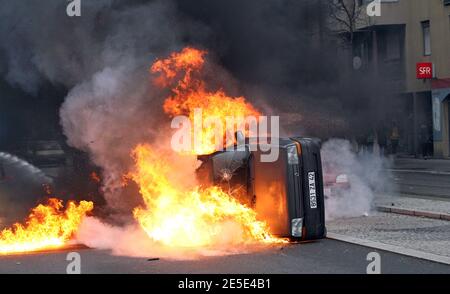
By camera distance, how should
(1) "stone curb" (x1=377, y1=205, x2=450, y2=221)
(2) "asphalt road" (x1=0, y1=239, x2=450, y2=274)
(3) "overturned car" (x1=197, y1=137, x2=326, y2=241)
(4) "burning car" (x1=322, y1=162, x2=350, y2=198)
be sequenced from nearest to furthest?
(2) "asphalt road" (x1=0, y1=239, x2=450, y2=274), (3) "overturned car" (x1=197, y1=137, x2=326, y2=241), (1) "stone curb" (x1=377, y1=205, x2=450, y2=221), (4) "burning car" (x1=322, y1=162, x2=350, y2=198)

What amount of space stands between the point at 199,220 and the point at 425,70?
73.5ft

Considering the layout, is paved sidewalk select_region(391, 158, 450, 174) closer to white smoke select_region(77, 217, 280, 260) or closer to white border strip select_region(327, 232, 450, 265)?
white border strip select_region(327, 232, 450, 265)

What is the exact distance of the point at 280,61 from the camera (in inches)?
475

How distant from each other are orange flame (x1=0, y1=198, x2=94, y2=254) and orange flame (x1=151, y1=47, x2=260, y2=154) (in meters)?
2.05

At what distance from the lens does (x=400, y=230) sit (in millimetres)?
10469

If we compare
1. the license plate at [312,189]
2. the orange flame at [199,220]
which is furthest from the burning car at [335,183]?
the orange flame at [199,220]

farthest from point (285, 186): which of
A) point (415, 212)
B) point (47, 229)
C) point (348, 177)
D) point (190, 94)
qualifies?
point (415, 212)

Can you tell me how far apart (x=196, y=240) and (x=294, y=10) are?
4970mm

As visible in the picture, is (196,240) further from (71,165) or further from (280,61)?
(71,165)

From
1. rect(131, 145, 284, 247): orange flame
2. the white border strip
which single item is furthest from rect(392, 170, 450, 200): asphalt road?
rect(131, 145, 284, 247): orange flame

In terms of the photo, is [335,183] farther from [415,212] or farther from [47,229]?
[47,229]

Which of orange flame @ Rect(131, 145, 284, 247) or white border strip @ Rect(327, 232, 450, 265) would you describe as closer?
white border strip @ Rect(327, 232, 450, 265)

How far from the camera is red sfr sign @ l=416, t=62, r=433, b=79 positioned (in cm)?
2938
